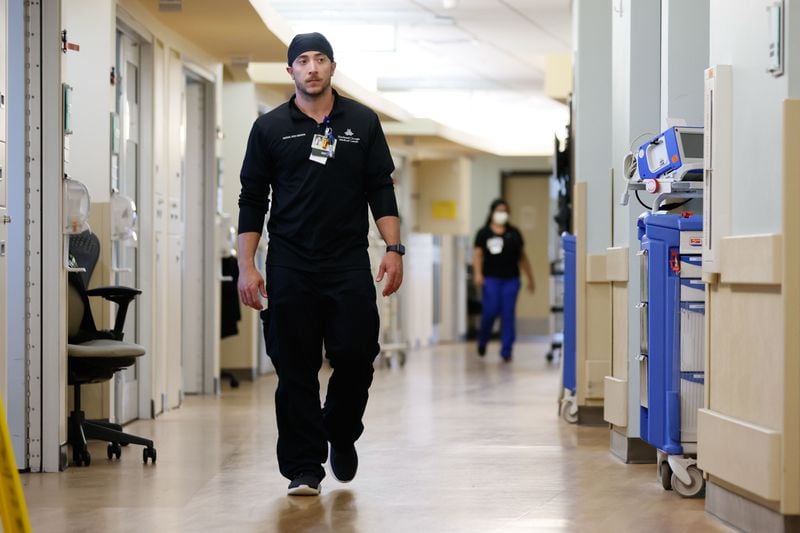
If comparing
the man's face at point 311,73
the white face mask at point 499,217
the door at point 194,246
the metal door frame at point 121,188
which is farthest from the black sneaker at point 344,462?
the white face mask at point 499,217

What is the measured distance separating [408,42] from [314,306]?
27.3 ft

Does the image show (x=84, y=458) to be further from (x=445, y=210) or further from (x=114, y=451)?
(x=445, y=210)

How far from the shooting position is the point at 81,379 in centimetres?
562

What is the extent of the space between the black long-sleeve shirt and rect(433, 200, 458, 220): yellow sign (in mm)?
11973

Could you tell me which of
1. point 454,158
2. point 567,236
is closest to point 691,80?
point 567,236

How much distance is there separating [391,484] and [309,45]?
1.56 m

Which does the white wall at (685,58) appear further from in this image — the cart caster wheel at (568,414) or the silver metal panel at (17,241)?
the cart caster wheel at (568,414)

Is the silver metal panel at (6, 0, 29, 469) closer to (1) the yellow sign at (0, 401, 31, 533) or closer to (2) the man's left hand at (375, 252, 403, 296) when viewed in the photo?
(2) the man's left hand at (375, 252, 403, 296)

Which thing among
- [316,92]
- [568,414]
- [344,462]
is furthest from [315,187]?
[568,414]

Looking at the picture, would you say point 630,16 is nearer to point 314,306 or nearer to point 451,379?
point 314,306

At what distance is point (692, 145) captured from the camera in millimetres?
4574

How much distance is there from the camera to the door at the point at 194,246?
9148 millimetres

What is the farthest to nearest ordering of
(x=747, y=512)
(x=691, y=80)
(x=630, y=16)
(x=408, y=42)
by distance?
(x=408, y=42) → (x=630, y=16) → (x=691, y=80) → (x=747, y=512)

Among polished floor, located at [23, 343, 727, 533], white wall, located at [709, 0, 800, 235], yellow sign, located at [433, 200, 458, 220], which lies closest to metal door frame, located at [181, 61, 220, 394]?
polished floor, located at [23, 343, 727, 533]
